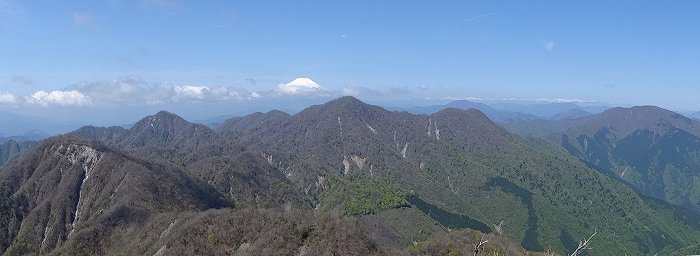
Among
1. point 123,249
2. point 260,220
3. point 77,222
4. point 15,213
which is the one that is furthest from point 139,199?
point 260,220

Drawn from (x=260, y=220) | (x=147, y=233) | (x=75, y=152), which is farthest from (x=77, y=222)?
(x=260, y=220)

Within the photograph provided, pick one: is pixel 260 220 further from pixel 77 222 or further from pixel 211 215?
pixel 77 222

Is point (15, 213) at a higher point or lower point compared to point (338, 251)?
lower

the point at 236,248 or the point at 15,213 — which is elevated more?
the point at 236,248

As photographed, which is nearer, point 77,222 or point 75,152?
point 77,222

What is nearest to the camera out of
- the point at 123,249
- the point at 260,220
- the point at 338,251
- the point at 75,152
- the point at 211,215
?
the point at 338,251

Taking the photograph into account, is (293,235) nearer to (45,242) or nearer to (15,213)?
(45,242)

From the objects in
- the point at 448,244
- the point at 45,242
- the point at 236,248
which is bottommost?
the point at 45,242

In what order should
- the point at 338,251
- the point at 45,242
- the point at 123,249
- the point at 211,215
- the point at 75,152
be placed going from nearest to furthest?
1. the point at 338,251
2. the point at 211,215
3. the point at 123,249
4. the point at 45,242
5. the point at 75,152

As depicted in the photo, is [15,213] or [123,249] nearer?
[123,249]
